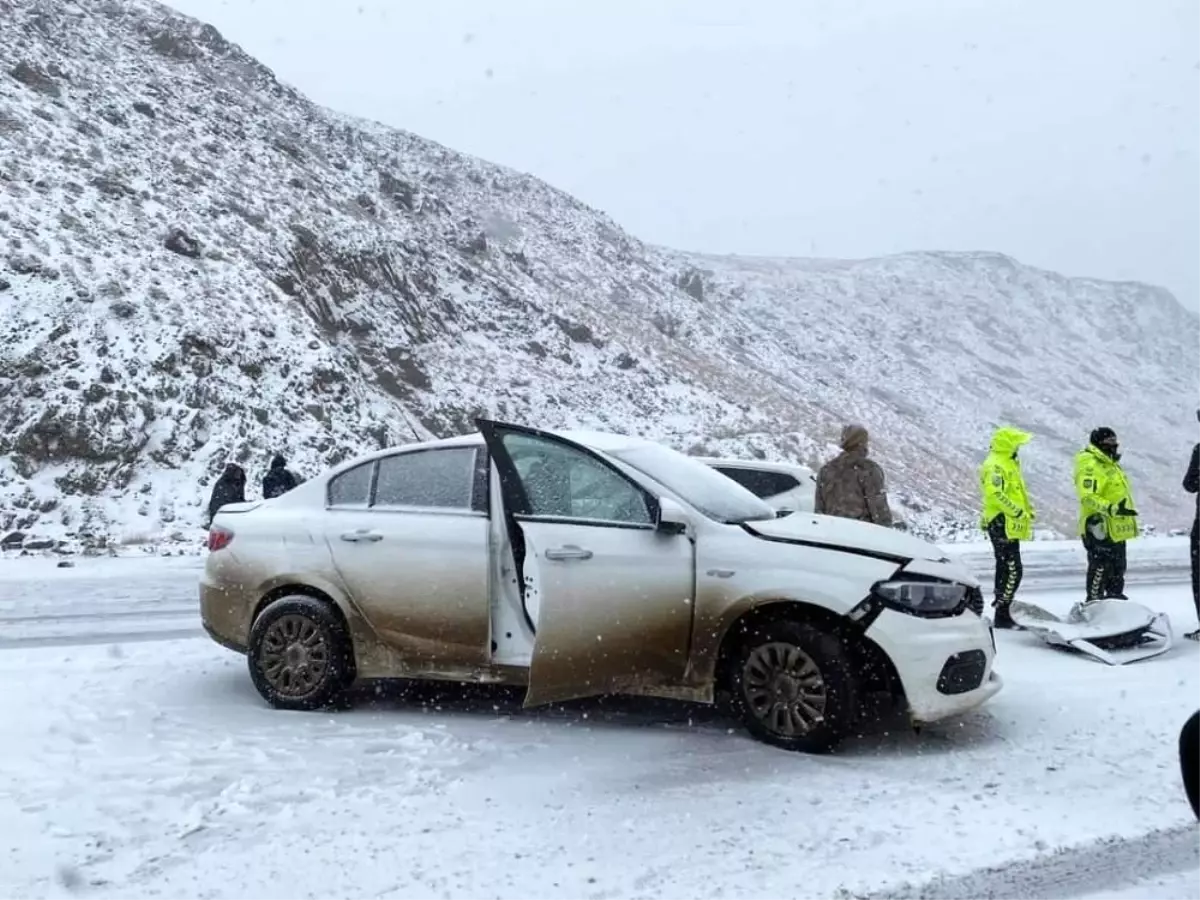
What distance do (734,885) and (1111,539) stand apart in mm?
6359

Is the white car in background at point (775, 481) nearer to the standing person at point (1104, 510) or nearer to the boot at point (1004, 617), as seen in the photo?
the boot at point (1004, 617)

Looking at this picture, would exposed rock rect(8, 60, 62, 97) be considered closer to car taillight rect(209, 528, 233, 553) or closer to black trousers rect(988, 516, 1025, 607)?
car taillight rect(209, 528, 233, 553)

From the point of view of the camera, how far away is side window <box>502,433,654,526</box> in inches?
210

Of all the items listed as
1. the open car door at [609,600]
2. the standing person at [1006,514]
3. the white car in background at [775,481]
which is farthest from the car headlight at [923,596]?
the white car in background at [775,481]

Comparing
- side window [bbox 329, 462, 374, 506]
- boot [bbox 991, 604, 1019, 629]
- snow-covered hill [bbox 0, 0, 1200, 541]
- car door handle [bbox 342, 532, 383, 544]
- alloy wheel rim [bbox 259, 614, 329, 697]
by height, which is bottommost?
boot [bbox 991, 604, 1019, 629]

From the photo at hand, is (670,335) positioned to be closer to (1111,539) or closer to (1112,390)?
(1111,539)

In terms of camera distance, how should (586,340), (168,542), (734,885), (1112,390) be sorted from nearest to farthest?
(734,885) < (168,542) < (586,340) < (1112,390)

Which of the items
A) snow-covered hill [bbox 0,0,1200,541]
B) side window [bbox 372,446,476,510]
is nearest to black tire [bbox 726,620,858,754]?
side window [bbox 372,446,476,510]

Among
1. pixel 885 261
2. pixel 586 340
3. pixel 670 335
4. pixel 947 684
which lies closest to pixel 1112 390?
pixel 885 261

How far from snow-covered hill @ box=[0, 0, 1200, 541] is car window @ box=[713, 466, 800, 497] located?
36.4ft

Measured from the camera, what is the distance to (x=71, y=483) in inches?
694

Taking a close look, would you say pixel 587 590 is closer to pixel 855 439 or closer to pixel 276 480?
pixel 855 439

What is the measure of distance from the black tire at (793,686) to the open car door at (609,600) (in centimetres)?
33

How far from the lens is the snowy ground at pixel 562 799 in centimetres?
363
